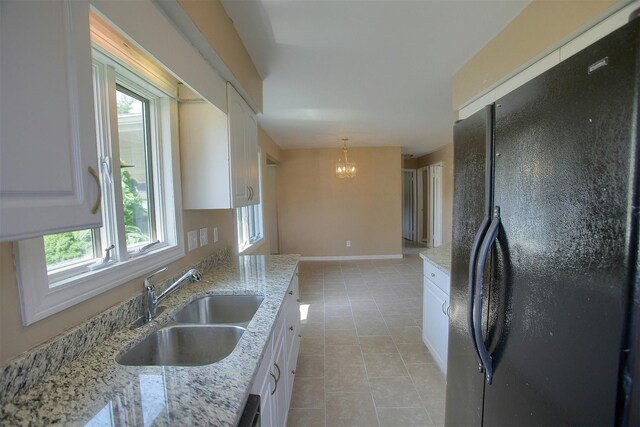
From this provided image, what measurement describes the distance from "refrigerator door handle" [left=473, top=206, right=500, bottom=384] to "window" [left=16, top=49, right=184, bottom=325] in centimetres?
137

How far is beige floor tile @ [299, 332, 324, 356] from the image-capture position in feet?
8.01

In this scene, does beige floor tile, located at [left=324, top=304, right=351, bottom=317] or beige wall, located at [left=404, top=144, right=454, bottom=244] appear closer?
beige floor tile, located at [left=324, top=304, right=351, bottom=317]

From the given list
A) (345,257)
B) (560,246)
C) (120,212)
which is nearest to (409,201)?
(345,257)

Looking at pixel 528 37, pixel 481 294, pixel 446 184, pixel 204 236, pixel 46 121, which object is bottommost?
pixel 481 294

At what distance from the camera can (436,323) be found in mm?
2162

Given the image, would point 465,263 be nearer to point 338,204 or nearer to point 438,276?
point 438,276

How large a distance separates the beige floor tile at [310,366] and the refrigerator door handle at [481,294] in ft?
4.92

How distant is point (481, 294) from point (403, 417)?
126cm

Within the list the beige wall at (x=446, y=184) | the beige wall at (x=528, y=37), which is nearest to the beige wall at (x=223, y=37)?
the beige wall at (x=528, y=37)

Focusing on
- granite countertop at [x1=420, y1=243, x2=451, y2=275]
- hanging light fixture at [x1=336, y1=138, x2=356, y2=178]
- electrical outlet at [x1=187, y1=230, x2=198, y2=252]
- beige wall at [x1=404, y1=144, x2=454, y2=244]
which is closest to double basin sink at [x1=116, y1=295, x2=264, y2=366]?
electrical outlet at [x1=187, y1=230, x2=198, y2=252]

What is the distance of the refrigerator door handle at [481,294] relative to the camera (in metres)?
0.95

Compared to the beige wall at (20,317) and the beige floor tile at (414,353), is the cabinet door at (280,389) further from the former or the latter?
the beige floor tile at (414,353)

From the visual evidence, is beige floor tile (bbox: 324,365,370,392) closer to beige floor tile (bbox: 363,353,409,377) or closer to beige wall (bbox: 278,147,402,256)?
beige floor tile (bbox: 363,353,409,377)

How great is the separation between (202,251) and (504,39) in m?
2.46
